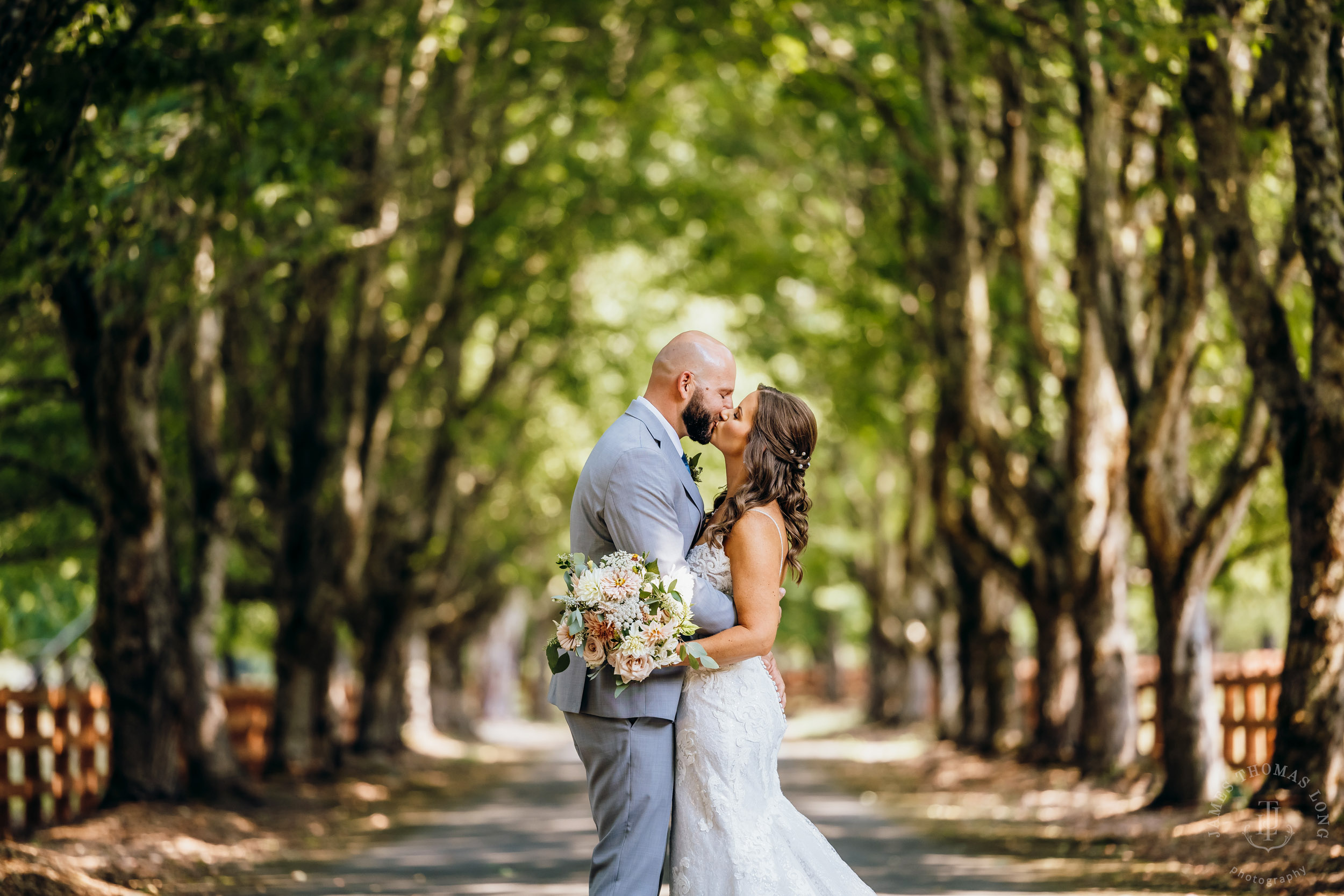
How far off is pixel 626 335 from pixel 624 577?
73.3 ft

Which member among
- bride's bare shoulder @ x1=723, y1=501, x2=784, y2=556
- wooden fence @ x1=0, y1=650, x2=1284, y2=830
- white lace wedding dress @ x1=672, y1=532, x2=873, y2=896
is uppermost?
bride's bare shoulder @ x1=723, y1=501, x2=784, y2=556

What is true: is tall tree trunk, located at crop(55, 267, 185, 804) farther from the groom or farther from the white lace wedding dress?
the white lace wedding dress

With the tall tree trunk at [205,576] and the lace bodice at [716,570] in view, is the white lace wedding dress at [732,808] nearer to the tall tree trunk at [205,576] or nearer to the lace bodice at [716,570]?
the lace bodice at [716,570]

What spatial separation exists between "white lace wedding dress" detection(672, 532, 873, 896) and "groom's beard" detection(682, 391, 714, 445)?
1.47ft

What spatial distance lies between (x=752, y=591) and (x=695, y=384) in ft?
2.72

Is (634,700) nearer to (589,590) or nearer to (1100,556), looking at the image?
(589,590)

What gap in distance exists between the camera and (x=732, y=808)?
18.0 feet

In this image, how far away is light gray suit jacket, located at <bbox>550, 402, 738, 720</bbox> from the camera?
17.5ft

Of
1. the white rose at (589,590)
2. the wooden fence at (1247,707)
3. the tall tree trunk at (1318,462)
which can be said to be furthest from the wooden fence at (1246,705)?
the white rose at (589,590)

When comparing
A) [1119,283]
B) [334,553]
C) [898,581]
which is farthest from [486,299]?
[898,581]

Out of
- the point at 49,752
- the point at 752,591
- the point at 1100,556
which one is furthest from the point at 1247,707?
the point at 49,752

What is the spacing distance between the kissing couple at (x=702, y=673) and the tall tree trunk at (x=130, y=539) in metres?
7.73

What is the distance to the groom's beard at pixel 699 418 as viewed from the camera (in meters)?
5.55

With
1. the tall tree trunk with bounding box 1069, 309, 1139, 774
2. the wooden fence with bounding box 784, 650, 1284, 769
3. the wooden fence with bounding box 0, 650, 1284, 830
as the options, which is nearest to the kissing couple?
the wooden fence with bounding box 0, 650, 1284, 830
